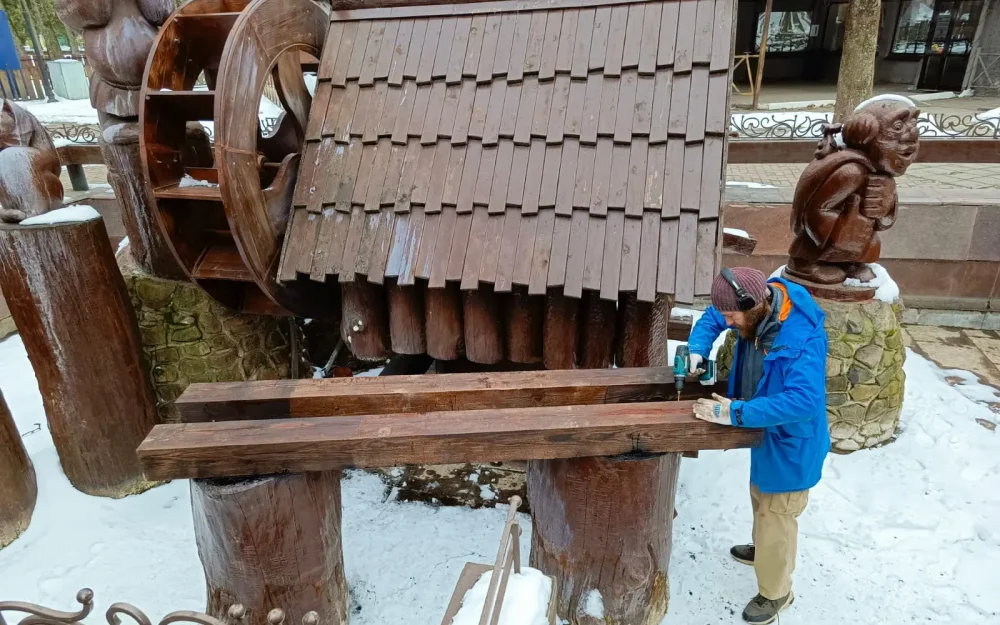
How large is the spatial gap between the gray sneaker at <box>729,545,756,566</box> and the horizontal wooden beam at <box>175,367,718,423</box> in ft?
3.57

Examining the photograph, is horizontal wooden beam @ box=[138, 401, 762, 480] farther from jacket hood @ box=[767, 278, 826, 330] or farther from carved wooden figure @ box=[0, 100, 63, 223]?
carved wooden figure @ box=[0, 100, 63, 223]

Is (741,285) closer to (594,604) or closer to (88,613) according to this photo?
(594,604)

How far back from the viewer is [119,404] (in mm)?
3207

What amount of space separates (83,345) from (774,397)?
3396mm

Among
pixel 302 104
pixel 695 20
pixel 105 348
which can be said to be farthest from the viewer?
pixel 302 104

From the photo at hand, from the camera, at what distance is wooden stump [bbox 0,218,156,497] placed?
2.88 m

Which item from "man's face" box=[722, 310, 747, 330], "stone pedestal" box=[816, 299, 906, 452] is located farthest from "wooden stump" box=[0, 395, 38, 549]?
"stone pedestal" box=[816, 299, 906, 452]

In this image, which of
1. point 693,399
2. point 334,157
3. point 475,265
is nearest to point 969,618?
point 693,399

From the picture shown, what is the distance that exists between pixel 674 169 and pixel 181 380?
3083 millimetres

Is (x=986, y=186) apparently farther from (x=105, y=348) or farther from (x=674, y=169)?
(x=105, y=348)

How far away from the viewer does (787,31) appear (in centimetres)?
1532

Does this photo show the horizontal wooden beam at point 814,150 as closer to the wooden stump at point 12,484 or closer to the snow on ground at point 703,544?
the snow on ground at point 703,544

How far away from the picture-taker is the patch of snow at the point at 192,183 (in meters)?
2.74

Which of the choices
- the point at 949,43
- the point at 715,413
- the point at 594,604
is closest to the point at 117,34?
the point at 715,413
